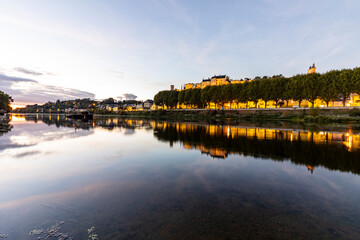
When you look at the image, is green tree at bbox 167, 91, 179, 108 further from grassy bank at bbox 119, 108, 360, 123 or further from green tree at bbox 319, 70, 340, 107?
green tree at bbox 319, 70, 340, 107

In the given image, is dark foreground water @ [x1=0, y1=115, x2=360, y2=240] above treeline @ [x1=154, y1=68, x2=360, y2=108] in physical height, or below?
below

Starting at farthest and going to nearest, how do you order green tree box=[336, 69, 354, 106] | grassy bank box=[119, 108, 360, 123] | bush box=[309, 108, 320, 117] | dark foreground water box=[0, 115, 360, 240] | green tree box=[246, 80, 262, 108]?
green tree box=[246, 80, 262, 108] < green tree box=[336, 69, 354, 106] < bush box=[309, 108, 320, 117] < grassy bank box=[119, 108, 360, 123] < dark foreground water box=[0, 115, 360, 240]

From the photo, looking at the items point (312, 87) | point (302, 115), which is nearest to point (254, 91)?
point (312, 87)

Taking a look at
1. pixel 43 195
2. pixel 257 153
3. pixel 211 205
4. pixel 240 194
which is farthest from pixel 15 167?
pixel 257 153

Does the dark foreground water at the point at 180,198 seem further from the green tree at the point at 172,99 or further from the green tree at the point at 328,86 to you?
the green tree at the point at 172,99

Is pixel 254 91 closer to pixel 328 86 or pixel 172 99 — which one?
pixel 328 86

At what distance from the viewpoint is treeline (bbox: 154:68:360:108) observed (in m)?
71.8

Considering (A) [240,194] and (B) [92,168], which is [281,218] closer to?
(A) [240,194]

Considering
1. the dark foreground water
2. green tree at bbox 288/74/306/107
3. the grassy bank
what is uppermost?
green tree at bbox 288/74/306/107

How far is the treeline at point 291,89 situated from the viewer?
7181 cm

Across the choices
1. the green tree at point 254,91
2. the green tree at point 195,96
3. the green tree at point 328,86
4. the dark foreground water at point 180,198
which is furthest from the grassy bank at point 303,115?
the dark foreground water at point 180,198

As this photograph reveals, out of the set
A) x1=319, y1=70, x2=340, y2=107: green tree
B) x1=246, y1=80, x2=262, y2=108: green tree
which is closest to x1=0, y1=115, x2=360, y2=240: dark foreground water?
x1=319, y1=70, x2=340, y2=107: green tree

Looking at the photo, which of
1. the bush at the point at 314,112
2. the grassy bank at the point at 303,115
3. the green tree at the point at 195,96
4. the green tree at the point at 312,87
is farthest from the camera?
the green tree at the point at 195,96

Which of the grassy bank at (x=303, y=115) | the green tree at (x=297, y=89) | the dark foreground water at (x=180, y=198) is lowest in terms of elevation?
the dark foreground water at (x=180, y=198)
